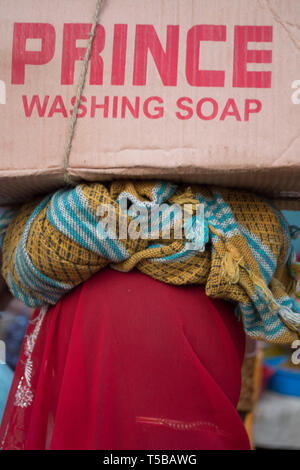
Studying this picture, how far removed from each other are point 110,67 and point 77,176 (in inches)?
7.8

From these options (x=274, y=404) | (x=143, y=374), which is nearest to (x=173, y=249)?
(x=143, y=374)

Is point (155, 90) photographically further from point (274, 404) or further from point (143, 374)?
point (274, 404)

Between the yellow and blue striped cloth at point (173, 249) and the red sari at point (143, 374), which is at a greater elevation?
the yellow and blue striped cloth at point (173, 249)

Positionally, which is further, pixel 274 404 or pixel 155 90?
pixel 274 404

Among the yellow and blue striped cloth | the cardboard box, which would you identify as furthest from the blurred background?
the cardboard box

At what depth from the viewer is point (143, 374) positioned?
807 millimetres

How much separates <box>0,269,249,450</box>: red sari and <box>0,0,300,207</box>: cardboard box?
22 centimetres

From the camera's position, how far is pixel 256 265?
84cm

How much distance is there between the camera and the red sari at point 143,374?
79 cm

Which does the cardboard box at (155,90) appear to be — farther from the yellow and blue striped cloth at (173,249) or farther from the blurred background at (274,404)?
the blurred background at (274,404)

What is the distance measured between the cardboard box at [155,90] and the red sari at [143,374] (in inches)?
8.7

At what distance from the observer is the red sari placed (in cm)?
79

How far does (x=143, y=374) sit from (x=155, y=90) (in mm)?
482

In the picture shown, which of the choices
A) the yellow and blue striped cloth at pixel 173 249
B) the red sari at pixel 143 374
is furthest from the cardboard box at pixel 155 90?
the red sari at pixel 143 374
